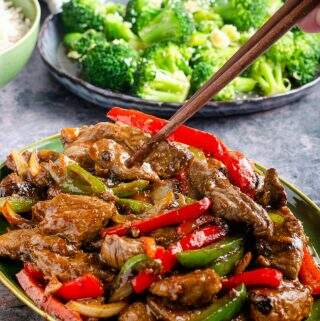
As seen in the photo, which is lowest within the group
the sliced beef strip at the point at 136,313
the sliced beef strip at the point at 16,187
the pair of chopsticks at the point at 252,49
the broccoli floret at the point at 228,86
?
the broccoli floret at the point at 228,86

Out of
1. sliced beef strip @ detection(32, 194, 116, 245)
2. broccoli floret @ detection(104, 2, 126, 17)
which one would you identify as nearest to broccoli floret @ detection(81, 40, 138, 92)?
broccoli floret @ detection(104, 2, 126, 17)

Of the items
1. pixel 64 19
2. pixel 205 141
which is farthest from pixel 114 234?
pixel 64 19

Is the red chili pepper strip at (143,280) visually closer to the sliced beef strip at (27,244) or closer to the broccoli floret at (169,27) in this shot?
the sliced beef strip at (27,244)

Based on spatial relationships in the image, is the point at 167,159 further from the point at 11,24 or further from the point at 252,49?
the point at 11,24

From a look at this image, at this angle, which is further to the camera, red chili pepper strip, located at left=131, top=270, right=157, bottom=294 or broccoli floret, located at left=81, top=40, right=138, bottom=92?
broccoli floret, located at left=81, top=40, right=138, bottom=92

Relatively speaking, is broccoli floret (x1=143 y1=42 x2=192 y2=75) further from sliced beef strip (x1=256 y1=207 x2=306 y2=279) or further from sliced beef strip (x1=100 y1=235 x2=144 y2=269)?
sliced beef strip (x1=100 y1=235 x2=144 y2=269)

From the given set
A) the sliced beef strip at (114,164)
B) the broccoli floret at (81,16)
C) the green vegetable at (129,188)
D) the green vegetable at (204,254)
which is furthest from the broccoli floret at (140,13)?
the green vegetable at (204,254)
